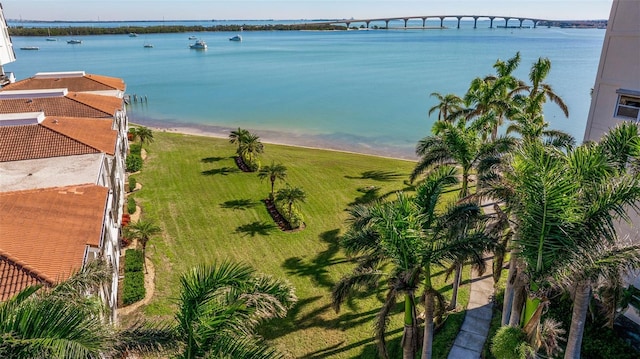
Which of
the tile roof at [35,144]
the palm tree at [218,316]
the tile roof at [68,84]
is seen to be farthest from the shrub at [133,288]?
the tile roof at [68,84]

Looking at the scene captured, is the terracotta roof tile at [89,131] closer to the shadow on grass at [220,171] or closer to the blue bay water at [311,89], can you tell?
the shadow on grass at [220,171]

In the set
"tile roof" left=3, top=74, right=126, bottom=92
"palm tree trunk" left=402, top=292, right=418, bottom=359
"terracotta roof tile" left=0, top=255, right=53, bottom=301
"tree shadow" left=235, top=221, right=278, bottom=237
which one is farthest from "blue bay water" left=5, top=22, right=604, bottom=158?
"terracotta roof tile" left=0, top=255, right=53, bottom=301

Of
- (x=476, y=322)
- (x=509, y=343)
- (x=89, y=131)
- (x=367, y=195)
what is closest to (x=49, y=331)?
(x=509, y=343)

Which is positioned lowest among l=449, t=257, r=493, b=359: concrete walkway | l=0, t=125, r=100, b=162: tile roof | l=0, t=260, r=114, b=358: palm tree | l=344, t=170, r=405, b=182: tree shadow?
l=449, t=257, r=493, b=359: concrete walkway

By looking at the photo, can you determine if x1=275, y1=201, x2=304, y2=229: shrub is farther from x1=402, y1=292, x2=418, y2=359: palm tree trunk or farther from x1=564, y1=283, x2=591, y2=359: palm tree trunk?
x1=564, y1=283, x2=591, y2=359: palm tree trunk

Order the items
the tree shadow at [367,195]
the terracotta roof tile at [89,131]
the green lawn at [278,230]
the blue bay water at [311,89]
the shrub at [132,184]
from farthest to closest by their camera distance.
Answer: the blue bay water at [311,89] < the shrub at [132,184] < the tree shadow at [367,195] < the terracotta roof tile at [89,131] < the green lawn at [278,230]
